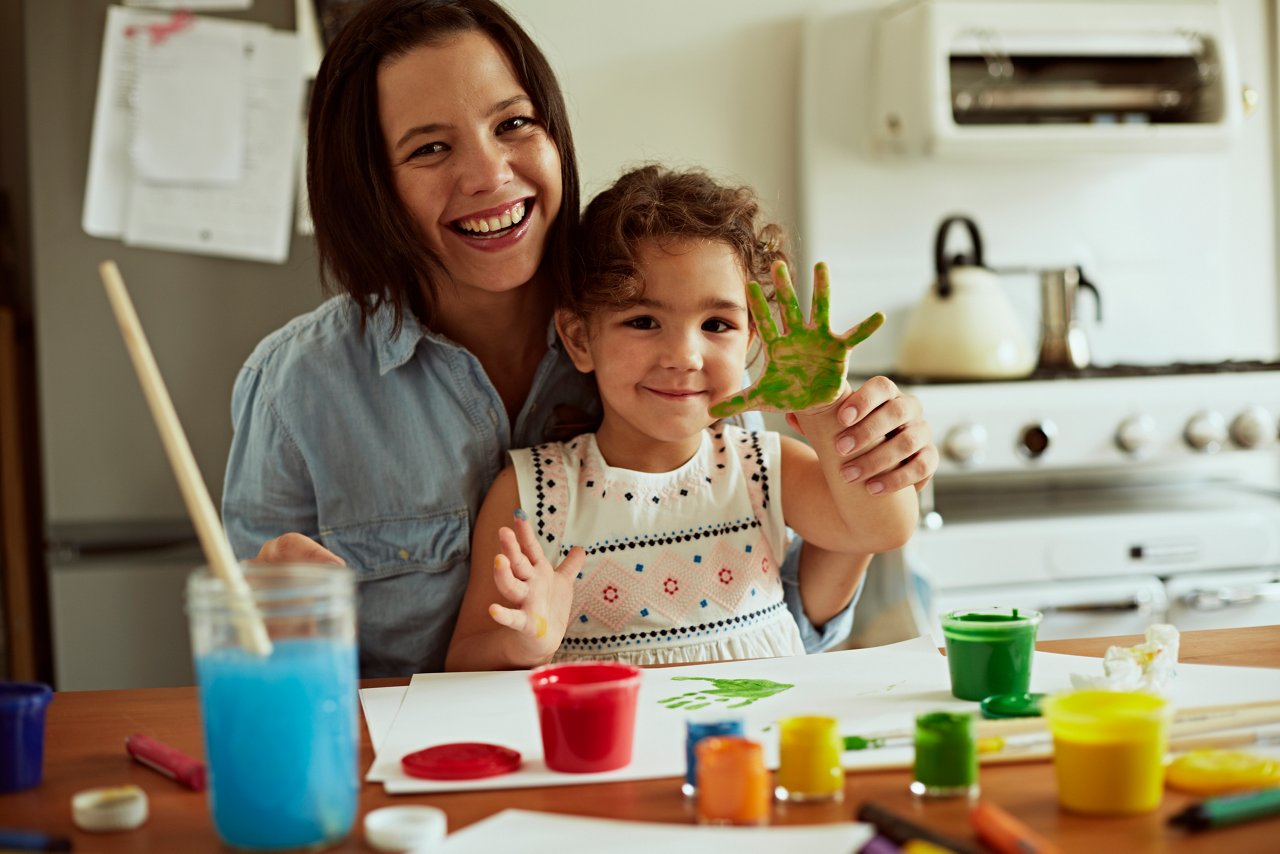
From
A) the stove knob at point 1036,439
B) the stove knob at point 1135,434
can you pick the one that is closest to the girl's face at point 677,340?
the stove knob at point 1036,439

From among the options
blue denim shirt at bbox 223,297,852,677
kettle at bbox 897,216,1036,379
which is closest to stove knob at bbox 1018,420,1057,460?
kettle at bbox 897,216,1036,379

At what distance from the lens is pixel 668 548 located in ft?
4.49

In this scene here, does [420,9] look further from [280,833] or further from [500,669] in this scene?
[280,833]

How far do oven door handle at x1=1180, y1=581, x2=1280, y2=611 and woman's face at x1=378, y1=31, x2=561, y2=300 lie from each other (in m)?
1.37

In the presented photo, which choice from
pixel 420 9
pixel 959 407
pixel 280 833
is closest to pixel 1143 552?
pixel 959 407

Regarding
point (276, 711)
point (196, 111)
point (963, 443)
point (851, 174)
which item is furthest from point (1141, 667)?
point (196, 111)

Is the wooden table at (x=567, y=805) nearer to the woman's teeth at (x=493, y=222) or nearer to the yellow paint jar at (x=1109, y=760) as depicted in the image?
the yellow paint jar at (x=1109, y=760)

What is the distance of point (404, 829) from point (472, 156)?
87 cm

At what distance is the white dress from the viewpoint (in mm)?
1326

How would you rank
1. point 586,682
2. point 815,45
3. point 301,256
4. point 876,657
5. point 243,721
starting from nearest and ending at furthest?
point 243,721 < point 586,682 < point 876,657 < point 301,256 < point 815,45

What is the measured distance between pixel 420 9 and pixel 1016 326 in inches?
56.1

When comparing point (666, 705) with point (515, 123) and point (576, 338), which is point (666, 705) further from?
point (515, 123)

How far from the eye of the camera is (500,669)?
3.81 feet

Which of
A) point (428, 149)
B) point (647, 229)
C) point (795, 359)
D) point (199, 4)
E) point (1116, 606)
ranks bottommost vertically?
point (1116, 606)
